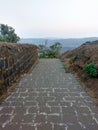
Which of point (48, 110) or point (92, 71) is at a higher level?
point (92, 71)

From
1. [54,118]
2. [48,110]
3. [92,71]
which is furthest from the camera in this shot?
[92,71]

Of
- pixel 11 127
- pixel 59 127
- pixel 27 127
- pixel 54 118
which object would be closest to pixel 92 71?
pixel 54 118

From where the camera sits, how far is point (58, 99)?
5.28 meters

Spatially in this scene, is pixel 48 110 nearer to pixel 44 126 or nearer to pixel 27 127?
pixel 44 126

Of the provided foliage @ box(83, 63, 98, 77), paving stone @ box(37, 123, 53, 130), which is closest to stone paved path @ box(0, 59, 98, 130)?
paving stone @ box(37, 123, 53, 130)

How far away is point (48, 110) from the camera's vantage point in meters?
4.44

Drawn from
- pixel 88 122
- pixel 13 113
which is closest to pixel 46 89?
pixel 13 113

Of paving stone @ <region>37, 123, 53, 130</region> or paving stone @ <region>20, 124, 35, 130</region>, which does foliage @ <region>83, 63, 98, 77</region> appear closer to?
paving stone @ <region>37, 123, 53, 130</region>

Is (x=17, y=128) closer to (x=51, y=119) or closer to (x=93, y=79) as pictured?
(x=51, y=119)

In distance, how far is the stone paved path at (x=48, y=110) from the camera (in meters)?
3.69

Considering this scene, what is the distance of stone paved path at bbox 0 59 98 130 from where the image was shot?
12.1 feet

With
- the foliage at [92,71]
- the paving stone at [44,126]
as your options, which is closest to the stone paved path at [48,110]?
the paving stone at [44,126]

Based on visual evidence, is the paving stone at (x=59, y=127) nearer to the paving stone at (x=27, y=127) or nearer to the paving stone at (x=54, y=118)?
the paving stone at (x=54, y=118)

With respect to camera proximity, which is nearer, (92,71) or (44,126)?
(44,126)
